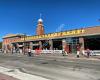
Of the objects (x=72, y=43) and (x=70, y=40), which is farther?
(x=70, y=40)

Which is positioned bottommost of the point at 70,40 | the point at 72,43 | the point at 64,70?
the point at 64,70

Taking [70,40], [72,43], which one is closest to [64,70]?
[72,43]

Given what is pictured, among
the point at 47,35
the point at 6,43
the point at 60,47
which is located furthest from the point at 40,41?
the point at 6,43

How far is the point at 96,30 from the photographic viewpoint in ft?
161

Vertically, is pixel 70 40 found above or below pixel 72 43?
above

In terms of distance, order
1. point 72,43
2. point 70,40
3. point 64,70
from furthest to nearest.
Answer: point 70,40 → point 72,43 → point 64,70

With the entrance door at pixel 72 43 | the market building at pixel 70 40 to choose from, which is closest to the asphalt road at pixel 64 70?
the market building at pixel 70 40

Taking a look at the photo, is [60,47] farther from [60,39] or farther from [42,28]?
[42,28]

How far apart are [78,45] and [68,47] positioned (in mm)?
4800

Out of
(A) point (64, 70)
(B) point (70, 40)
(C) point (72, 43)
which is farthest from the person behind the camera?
(B) point (70, 40)

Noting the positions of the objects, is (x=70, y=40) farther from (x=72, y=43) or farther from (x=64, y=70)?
(x=64, y=70)

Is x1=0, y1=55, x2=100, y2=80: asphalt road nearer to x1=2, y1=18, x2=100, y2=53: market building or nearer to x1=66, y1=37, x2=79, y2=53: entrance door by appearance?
x1=2, y1=18, x2=100, y2=53: market building

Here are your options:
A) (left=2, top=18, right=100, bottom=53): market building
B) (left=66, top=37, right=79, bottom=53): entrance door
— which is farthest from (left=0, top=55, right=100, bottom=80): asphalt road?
(left=66, top=37, right=79, bottom=53): entrance door

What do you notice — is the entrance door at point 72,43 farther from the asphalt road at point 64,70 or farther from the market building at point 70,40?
the asphalt road at point 64,70
